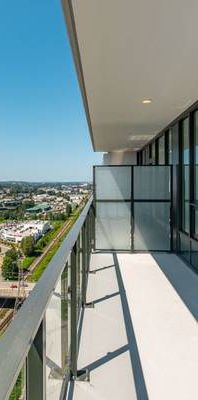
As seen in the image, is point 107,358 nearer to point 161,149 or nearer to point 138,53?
point 138,53

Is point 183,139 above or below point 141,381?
above

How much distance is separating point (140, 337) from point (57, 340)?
1.43 m

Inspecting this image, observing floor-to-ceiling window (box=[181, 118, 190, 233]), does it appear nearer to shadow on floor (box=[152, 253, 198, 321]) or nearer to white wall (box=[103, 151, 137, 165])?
shadow on floor (box=[152, 253, 198, 321])

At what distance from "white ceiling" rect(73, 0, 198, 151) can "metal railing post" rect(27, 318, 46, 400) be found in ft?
6.40

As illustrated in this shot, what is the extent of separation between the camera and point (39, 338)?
1.20 m

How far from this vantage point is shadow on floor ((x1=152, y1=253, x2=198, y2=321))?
156 inches

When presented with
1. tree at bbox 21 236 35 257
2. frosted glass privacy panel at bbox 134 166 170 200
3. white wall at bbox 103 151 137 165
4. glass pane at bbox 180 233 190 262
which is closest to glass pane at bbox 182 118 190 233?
glass pane at bbox 180 233 190 262

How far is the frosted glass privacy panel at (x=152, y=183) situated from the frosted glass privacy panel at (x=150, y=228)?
0.53ft

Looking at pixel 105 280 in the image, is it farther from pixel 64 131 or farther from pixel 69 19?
pixel 64 131

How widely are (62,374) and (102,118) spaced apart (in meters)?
4.71

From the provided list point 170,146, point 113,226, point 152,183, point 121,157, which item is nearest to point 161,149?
point 170,146

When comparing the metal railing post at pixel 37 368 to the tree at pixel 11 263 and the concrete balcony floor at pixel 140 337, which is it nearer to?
the concrete balcony floor at pixel 140 337

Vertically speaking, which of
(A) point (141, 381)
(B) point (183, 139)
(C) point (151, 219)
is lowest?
(A) point (141, 381)

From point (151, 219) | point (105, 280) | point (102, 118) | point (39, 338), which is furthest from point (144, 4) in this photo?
point (151, 219)
